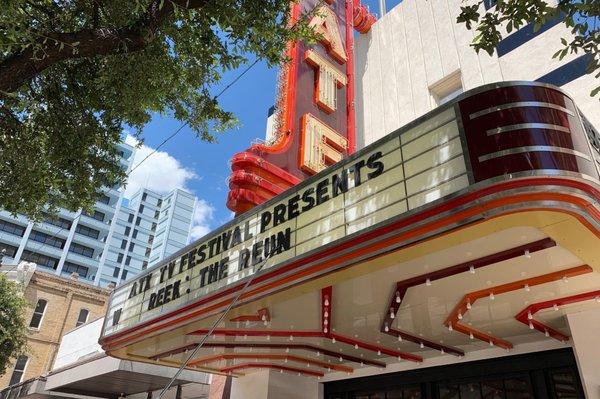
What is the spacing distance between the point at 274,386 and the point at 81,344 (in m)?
9.82

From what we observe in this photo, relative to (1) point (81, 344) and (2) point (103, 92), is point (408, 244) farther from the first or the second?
(1) point (81, 344)

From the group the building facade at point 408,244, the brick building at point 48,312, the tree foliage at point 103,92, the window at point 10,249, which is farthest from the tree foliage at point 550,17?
the window at point 10,249

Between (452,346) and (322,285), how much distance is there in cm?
448

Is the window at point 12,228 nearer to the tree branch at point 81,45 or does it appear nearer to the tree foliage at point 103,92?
the tree foliage at point 103,92

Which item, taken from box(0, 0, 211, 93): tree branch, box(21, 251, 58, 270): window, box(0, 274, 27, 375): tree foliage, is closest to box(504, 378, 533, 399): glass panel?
box(0, 0, 211, 93): tree branch

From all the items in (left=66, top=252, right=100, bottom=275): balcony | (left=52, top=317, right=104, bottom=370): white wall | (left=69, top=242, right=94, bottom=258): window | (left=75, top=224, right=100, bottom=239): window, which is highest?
(left=75, top=224, right=100, bottom=239): window

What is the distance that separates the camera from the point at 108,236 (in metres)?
71.8

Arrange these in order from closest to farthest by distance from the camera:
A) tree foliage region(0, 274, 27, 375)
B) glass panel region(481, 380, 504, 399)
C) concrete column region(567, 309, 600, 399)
A: concrete column region(567, 309, 600, 399) → glass panel region(481, 380, 504, 399) → tree foliage region(0, 274, 27, 375)

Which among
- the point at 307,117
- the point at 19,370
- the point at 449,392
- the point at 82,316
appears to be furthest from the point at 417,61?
the point at 19,370

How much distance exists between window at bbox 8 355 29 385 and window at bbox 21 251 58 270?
3279cm

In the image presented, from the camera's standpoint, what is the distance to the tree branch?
556 cm

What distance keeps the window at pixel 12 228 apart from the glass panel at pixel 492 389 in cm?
6448

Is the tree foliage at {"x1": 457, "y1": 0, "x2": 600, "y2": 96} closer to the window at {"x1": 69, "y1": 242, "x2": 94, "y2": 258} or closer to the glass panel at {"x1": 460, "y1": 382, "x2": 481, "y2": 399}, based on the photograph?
the glass panel at {"x1": 460, "y1": 382, "x2": 481, "y2": 399}

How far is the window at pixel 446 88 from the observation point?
1207 centimetres
